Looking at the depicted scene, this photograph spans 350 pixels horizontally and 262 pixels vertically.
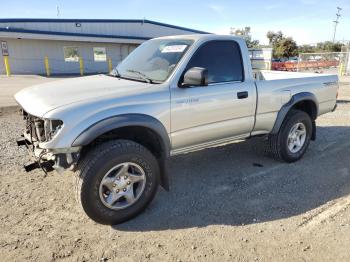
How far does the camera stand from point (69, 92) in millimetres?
3406

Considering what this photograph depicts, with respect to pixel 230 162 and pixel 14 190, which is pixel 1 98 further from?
pixel 230 162

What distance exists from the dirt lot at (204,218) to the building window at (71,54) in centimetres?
2023

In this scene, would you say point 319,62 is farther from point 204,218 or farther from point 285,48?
point 204,218

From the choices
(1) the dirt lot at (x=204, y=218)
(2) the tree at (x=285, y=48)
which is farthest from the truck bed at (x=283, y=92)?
(2) the tree at (x=285, y=48)

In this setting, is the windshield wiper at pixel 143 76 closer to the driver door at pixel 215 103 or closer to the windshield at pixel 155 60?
the windshield at pixel 155 60

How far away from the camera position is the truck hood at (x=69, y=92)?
10.1 feet

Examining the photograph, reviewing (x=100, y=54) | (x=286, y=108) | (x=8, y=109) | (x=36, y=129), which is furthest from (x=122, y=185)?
(x=100, y=54)

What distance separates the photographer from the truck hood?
10.1 ft

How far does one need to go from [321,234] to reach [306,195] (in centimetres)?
85

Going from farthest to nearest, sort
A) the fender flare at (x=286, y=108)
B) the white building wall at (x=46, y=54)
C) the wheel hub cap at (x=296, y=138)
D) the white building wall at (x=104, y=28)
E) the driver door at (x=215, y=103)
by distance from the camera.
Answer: the white building wall at (x=104, y=28) → the white building wall at (x=46, y=54) → the wheel hub cap at (x=296, y=138) → the fender flare at (x=286, y=108) → the driver door at (x=215, y=103)

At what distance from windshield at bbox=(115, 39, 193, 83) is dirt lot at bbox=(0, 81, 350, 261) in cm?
151

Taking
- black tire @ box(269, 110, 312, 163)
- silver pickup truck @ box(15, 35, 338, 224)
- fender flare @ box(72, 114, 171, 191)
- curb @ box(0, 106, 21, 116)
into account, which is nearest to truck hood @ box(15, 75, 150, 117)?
silver pickup truck @ box(15, 35, 338, 224)

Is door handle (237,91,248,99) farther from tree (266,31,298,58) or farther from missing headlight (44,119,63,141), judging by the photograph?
tree (266,31,298,58)

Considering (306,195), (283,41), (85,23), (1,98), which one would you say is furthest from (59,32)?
(283,41)
